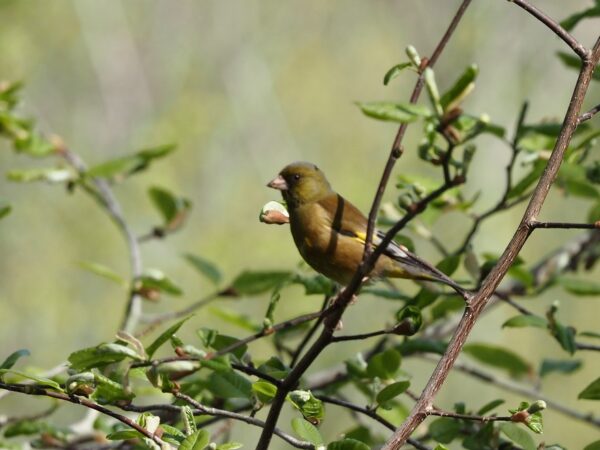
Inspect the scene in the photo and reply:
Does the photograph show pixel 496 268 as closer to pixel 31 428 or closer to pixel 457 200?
pixel 457 200

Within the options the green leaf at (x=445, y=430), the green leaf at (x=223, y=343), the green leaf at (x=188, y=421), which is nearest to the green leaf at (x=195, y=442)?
the green leaf at (x=188, y=421)

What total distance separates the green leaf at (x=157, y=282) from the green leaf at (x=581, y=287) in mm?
1033

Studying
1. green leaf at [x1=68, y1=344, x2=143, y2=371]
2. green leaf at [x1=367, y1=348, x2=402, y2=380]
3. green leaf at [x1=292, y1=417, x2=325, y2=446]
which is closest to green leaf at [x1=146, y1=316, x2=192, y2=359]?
green leaf at [x1=68, y1=344, x2=143, y2=371]

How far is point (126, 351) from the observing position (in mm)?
1410

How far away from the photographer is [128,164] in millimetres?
2545

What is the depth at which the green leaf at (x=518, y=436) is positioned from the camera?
1.48 m

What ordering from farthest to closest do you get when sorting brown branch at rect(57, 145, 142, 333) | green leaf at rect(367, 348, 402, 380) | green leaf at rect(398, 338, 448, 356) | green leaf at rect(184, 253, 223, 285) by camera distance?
green leaf at rect(184, 253, 223, 285)
brown branch at rect(57, 145, 142, 333)
green leaf at rect(398, 338, 448, 356)
green leaf at rect(367, 348, 402, 380)

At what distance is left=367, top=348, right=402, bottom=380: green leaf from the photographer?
1775 mm

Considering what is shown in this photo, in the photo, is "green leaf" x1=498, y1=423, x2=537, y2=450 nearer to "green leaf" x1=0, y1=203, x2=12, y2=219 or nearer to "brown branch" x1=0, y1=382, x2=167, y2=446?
"brown branch" x1=0, y1=382, x2=167, y2=446

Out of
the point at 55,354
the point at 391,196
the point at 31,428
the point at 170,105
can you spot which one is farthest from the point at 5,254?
the point at 31,428

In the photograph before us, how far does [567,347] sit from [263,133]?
8317mm

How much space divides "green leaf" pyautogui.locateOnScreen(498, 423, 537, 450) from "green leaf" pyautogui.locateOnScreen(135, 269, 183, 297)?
1.09m

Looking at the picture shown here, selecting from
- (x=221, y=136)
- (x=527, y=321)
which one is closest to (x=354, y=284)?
(x=527, y=321)

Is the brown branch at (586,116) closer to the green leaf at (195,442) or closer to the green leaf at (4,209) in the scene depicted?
the green leaf at (195,442)
